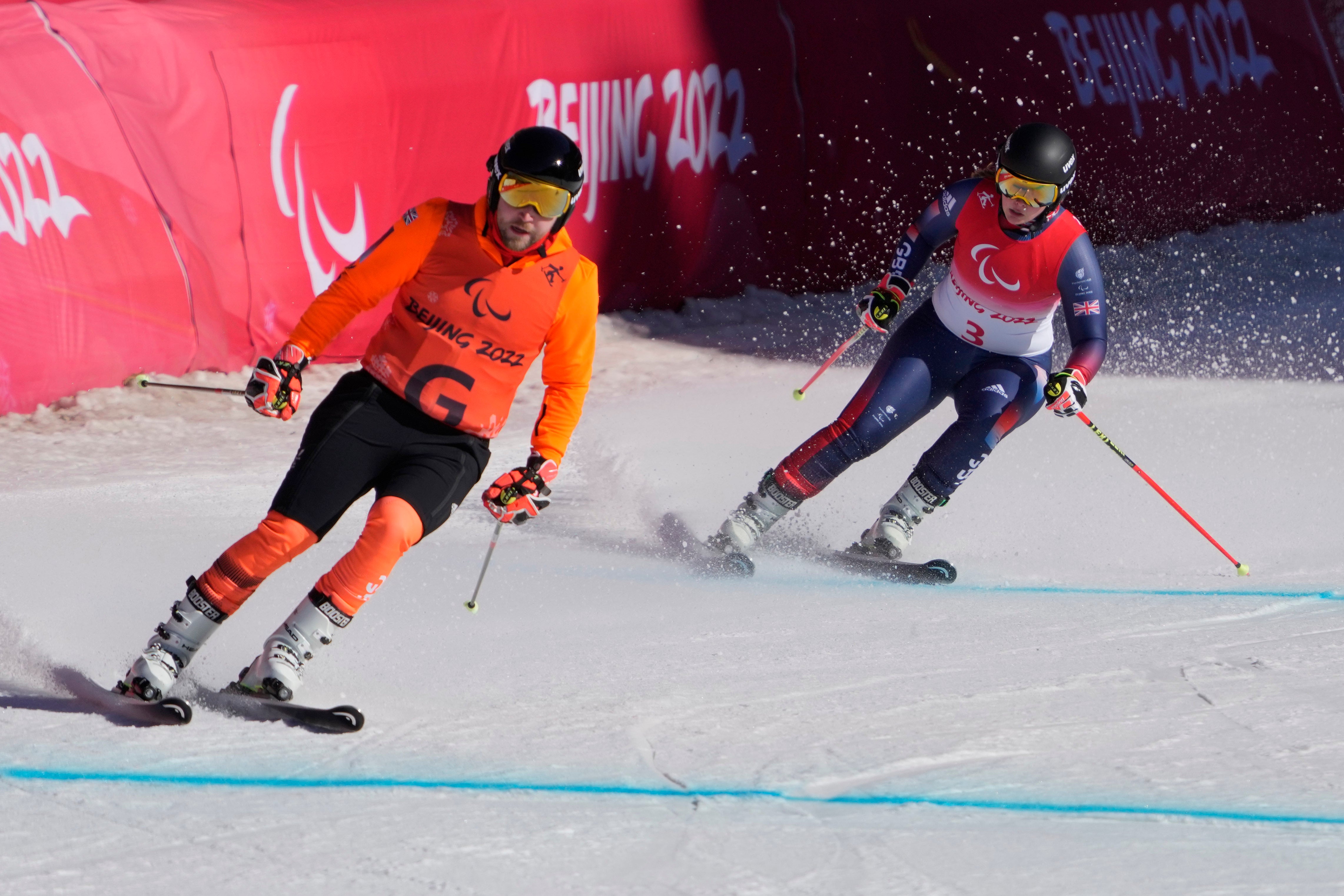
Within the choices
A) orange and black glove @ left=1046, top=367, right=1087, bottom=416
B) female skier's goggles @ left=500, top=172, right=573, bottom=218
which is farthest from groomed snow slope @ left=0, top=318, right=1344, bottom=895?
female skier's goggles @ left=500, top=172, right=573, bottom=218

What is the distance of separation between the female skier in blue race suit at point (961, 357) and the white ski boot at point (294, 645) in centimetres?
236

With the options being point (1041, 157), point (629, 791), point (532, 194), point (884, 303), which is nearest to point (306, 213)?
point (884, 303)

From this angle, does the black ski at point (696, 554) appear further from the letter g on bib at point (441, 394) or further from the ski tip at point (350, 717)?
the ski tip at point (350, 717)

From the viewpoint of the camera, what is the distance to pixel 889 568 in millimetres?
5754

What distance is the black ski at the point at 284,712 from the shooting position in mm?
3602

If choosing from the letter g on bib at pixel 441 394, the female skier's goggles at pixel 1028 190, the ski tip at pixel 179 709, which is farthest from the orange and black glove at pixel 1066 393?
the ski tip at pixel 179 709

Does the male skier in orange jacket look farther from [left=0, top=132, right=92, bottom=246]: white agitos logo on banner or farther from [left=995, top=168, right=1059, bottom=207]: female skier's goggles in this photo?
[left=0, top=132, right=92, bottom=246]: white agitos logo on banner

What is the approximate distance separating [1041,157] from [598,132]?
4.93 m

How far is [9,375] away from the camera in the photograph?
702cm

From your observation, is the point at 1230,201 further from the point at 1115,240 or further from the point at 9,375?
the point at 9,375

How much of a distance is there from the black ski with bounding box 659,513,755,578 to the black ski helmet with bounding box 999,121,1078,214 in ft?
5.67

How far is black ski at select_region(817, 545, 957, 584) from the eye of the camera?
564 cm

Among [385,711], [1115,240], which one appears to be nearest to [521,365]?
[385,711]

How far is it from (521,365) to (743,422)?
170 inches
